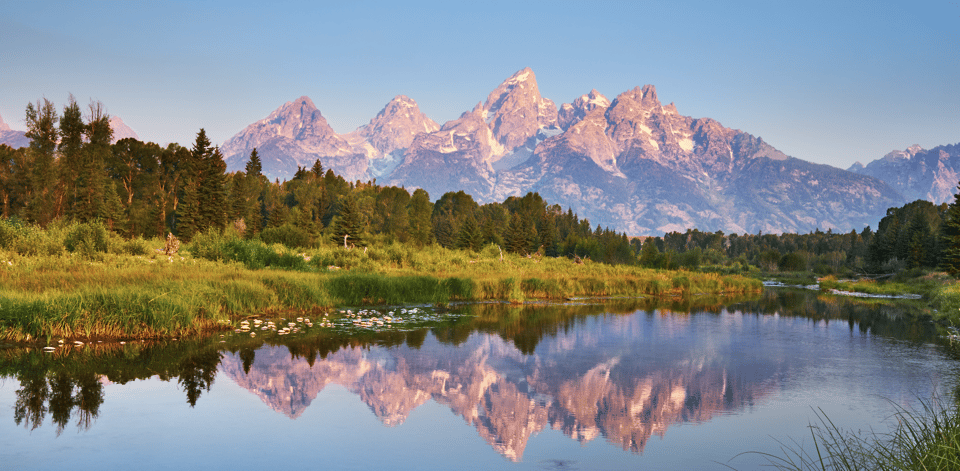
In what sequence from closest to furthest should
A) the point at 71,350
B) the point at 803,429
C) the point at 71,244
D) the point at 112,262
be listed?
the point at 803,429 < the point at 71,350 < the point at 112,262 < the point at 71,244

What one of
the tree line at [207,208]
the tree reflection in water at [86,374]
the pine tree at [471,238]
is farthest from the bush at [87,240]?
the pine tree at [471,238]

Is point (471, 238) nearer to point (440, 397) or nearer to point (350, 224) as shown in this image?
point (350, 224)

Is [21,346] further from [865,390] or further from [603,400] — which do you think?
[865,390]

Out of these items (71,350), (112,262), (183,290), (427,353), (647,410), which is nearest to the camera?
(647,410)

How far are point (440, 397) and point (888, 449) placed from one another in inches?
341

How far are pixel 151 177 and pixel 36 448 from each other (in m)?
83.5

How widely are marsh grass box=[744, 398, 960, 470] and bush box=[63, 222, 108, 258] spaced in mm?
30341

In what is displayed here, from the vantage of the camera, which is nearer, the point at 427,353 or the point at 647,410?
the point at 647,410

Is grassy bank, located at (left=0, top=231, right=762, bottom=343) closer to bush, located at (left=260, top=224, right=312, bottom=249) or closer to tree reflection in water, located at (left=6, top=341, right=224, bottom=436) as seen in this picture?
tree reflection in water, located at (left=6, top=341, right=224, bottom=436)

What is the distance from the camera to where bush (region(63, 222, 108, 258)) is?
2975 cm

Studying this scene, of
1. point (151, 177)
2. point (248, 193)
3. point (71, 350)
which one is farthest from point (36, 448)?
point (248, 193)

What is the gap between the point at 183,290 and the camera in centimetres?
2025

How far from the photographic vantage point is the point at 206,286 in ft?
70.8

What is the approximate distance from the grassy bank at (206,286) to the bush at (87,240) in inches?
8.7
